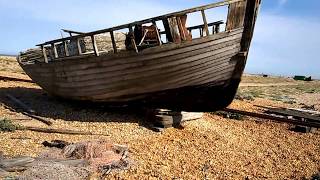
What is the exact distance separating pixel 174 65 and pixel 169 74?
38 cm

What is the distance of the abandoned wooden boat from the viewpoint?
39.1 ft

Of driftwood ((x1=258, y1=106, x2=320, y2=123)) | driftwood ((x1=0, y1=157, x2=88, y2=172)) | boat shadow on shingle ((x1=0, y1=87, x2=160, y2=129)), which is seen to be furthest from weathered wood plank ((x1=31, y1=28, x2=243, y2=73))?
driftwood ((x1=258, y1=106, x2=320, y2=123))

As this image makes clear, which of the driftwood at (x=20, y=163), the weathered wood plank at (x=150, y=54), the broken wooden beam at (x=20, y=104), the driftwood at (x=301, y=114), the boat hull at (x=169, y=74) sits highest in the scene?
the weathered wood plank at (x=150, y=54)

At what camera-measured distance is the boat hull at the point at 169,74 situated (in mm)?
11977

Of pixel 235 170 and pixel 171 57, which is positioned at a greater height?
pixel 171 57

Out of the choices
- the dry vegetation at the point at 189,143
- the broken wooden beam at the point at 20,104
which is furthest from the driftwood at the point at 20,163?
the broken wooden beam at the point at 20,104

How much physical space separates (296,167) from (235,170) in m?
2.03

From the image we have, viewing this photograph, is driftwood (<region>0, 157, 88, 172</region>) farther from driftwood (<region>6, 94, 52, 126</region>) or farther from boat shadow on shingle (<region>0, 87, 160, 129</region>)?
boat shadow on shingle (<region>0, 87, 160, 129</region>)

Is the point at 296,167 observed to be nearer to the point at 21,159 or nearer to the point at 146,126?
the point at 146,126

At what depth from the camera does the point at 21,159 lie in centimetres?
867

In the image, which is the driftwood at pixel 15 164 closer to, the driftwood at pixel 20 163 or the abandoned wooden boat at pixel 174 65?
the driftwood at pixel 20 163

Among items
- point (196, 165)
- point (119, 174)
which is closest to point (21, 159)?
point (119, 174)

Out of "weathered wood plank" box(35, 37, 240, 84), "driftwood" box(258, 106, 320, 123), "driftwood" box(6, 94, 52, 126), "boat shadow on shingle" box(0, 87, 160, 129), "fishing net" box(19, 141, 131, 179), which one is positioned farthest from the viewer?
"driftwood" box(258, 106, 320, 123)

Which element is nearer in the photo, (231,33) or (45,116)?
(231,33)
